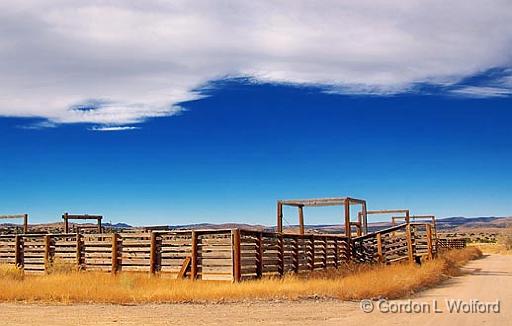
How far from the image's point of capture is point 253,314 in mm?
12273

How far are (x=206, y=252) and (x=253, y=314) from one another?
19.8 feet

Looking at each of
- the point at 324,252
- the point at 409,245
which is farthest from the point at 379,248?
the point at 324,252

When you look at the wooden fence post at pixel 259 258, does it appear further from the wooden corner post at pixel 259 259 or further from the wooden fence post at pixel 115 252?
the wooden fence post at pixel 115 252

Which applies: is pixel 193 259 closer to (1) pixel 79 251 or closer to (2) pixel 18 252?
(1) pixel 79 251

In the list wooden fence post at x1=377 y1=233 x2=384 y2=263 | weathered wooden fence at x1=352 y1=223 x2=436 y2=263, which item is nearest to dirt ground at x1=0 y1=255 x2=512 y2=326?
wooden fence post at x1=377 y1=233 x2=384 y2=263

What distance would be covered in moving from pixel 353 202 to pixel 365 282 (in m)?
9.21

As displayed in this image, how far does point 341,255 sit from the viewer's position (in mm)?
23375

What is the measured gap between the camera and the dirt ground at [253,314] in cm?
1123

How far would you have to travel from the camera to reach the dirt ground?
11234mm

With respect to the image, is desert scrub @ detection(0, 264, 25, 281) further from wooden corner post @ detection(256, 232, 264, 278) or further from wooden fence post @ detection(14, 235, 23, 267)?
wooden corner post @ detection(256, 232, 264, 278)

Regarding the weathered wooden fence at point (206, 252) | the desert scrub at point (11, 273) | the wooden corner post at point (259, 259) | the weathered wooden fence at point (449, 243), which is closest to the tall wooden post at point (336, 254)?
the weathered wooden fence at point (206, 252)

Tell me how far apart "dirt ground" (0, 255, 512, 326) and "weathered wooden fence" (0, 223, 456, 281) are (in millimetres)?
3831

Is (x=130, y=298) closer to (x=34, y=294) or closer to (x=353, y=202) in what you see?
(x=34, y=294)

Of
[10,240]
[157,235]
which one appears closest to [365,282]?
[157,235]
